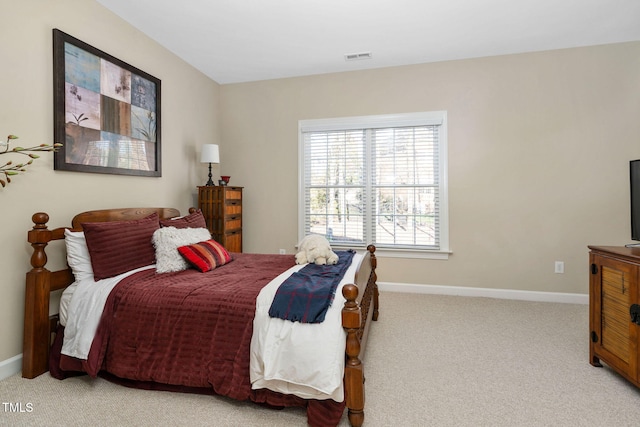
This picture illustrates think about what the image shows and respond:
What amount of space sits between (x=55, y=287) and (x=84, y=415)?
0.97m

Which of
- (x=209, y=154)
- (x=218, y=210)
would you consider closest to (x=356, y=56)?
(x=209, y=154)

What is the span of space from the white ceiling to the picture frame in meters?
0.54

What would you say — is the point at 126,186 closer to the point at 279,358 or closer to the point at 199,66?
the point at 199,66

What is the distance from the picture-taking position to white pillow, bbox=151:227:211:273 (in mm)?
2416

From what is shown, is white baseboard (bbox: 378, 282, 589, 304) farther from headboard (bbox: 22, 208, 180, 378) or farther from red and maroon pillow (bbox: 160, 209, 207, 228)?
headboard (bbox: 22, 208, 180, 378)

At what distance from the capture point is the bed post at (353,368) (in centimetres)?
161

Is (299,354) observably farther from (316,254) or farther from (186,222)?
(186,222)

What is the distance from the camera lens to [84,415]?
5.75 feet

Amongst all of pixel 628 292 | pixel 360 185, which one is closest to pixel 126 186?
pixel 360 185

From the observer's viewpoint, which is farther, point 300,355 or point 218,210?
point 218,210

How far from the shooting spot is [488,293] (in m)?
3.79

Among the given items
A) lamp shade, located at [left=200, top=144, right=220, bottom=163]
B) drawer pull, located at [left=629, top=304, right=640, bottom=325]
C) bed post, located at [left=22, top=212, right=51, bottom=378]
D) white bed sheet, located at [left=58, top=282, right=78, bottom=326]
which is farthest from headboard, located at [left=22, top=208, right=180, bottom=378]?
drawer pull, located at [left=629, top=304, right=640, bottom=325]

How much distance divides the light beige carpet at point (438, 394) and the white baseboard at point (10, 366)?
62 millimetres

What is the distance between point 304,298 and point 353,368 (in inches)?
16.4
